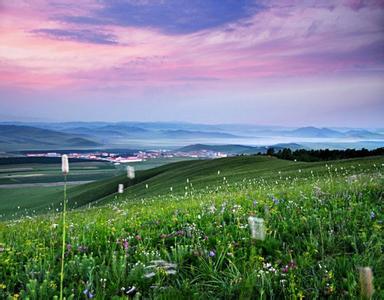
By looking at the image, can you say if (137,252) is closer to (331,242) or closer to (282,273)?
(282,273)

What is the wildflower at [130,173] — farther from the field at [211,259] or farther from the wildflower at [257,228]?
the wildflower at [257,228]

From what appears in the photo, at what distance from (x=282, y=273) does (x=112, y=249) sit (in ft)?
9.22

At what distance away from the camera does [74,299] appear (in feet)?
14.2

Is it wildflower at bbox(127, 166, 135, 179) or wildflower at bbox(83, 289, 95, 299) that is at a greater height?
wildflower at bbox(127, 166, 135, 179)

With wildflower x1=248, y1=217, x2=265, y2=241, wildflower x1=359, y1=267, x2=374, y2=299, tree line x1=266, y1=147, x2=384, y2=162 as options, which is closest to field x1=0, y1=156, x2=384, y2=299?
wildflower x1=248, y1=217, x2=265, y2=241

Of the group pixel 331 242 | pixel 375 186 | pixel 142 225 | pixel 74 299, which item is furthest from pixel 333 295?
pixel 375 186

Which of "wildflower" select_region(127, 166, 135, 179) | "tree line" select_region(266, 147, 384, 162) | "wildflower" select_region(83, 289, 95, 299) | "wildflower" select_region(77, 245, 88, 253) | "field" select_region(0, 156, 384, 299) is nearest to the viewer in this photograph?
"wildflower" select_region(83, 289, 95, 299)

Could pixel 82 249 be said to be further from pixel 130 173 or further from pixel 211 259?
pixel 130 173

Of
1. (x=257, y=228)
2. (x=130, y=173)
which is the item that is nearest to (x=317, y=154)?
(x=130, y=173)

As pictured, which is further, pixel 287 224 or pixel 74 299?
pixel 287 224

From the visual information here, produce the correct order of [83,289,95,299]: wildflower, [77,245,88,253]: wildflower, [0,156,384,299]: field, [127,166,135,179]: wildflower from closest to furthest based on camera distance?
[83,289,95,299]: wildflower, [0,156,384,299]: field, [77,245,88,253]: wildflower, [127,166,135,179]: wildflower

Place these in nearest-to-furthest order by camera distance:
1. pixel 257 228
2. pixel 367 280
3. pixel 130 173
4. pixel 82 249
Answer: pixel 367 280, pixel 257 228, pixel 82 249, pixel 130 173

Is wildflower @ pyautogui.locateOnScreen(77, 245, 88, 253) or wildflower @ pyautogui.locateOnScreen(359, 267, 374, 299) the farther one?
wildflower @ pyautogui.locateOnScreen(77, 245, 88, 253)

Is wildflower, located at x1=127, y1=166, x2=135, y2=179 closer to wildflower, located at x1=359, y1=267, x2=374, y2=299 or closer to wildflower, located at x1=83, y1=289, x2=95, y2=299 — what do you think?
wildflower, located at x1=83, y1=289, x2=95, y2=299
